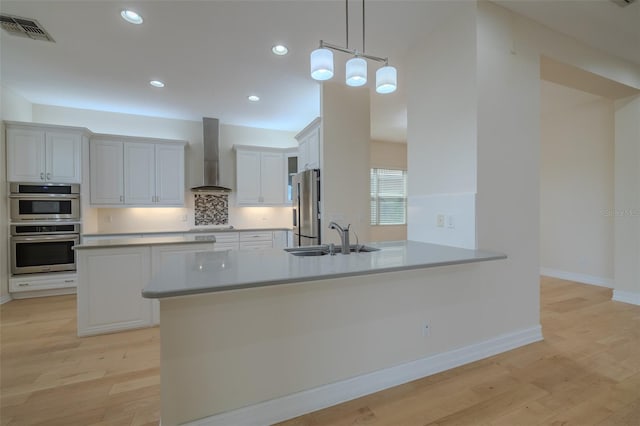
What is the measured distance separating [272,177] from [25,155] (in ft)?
11.7

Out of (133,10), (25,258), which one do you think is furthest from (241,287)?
(25,258)

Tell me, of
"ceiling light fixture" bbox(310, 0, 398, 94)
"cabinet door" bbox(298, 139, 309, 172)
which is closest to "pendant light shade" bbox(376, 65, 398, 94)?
"ceiling light fixture" bbox(310, 0, 398, 94)

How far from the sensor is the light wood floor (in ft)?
5.41

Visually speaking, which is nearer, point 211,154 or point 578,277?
point 578,277

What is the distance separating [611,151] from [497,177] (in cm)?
330

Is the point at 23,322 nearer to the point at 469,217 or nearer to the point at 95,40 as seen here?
the point at 95,40

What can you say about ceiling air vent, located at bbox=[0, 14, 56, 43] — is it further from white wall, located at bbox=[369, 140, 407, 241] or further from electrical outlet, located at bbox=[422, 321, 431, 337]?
white wall, located at bbox=[369, 140, 407, 241]

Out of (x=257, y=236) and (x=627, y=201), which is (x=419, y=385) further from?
(x=627, y=201)

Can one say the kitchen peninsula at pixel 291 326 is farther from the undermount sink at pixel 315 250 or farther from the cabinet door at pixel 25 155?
the cabinet door at pixel 25 155

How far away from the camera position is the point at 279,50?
A: 288 cm

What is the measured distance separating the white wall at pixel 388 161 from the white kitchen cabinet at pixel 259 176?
2363 millimetres

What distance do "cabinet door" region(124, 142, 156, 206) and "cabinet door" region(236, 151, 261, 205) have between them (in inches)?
55.4

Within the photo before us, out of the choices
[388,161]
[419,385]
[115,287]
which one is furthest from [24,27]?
[388,161]

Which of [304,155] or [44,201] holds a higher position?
[304,155]
